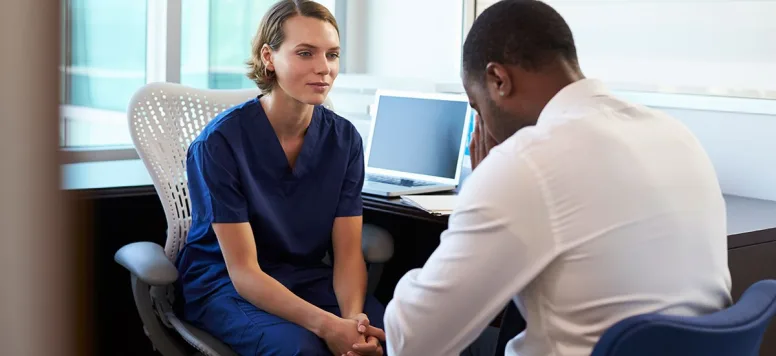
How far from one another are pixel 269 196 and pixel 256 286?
0.22 metres

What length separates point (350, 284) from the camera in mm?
1761

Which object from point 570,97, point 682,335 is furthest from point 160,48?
point 682,335

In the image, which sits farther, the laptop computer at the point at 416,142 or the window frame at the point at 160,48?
the window frame at the point at 160,48

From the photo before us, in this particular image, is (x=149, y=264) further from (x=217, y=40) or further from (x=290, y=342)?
(x=217, y=40)

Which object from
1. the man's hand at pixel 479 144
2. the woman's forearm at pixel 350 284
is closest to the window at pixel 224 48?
the woman's forearm at pixel 350 284

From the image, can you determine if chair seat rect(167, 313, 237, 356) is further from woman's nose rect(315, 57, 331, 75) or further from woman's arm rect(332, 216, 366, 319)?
woman's nose rect(315, 57, 331, 75)

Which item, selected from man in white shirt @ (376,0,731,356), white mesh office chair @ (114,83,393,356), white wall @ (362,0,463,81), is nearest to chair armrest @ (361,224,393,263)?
white mesh office chair @ (114,83,393,356)

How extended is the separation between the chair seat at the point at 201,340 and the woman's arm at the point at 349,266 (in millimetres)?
251

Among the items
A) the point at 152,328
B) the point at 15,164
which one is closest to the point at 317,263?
the point at 152,328

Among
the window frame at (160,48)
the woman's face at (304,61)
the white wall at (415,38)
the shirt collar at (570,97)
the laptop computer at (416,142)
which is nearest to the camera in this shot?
the shirt collar at (570,97)

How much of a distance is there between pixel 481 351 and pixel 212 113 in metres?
0.89

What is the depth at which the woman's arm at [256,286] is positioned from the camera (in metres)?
1.60

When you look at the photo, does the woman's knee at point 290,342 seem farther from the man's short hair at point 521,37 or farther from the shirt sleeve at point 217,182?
the man's short hair at point 521,37

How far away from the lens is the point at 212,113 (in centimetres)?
201
